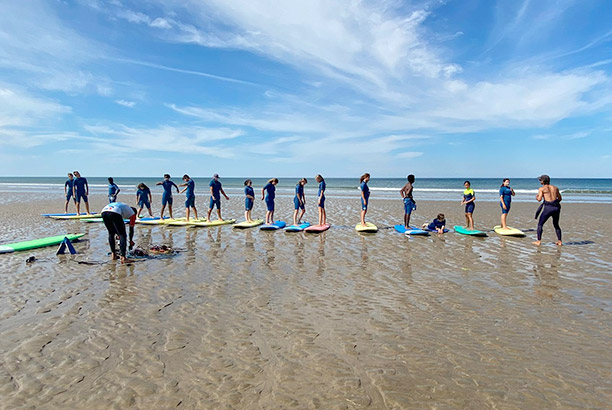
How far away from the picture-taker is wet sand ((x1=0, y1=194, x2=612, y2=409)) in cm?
355

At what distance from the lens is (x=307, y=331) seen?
196 inches

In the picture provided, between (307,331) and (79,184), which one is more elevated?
(79,184)

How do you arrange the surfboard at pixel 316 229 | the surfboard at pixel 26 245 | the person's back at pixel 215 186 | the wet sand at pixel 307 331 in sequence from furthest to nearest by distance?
the person's back at pixel 215 186 → the surfboard at pixel 316 229 → the surfboard at pixel 26 245 → the wet sand at pixel 307 331

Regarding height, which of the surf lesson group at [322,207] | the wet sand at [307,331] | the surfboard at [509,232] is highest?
the surf lesson group at [322,207]

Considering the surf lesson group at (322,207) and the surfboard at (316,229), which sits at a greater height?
the surf lesson group at (322,207)

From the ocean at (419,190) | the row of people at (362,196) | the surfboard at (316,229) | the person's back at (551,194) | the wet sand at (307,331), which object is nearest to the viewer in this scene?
the wet sand at (307,331)

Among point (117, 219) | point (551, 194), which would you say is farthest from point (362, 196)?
point (117, 219)

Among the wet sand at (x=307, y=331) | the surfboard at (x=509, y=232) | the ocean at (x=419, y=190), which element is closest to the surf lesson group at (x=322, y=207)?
the surfboard at (x=509, y=232)

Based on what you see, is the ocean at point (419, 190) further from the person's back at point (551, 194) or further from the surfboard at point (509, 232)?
the person's back at point (551, 194)

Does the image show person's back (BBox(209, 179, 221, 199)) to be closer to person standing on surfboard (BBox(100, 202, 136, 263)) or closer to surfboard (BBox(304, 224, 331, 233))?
surfboard (BBox(304, 224, 331, 233))

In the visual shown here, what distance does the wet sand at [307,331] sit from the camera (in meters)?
3.55

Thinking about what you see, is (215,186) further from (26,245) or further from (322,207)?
(26,245)

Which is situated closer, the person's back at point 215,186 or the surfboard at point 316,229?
the surfboard at point 316,229

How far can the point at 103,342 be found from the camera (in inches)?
183
